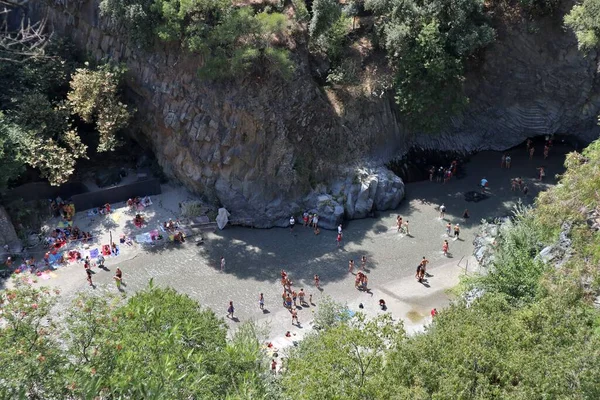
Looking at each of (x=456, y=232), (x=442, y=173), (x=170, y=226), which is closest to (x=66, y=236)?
(x=170, y=226)

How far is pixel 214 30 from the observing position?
101 ft

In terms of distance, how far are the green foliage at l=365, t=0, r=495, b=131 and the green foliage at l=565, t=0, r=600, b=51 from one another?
435 centimetres

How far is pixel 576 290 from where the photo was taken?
62.3ft

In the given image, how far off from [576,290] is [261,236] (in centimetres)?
1720

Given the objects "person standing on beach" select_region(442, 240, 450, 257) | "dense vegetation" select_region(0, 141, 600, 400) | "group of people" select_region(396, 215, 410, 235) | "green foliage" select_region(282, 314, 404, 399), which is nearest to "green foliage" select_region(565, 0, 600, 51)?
"person standing on beach" select_region(442, 240, 450, 257)

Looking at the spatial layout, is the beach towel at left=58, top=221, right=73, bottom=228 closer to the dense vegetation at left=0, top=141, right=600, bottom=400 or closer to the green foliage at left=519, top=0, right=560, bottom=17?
the dense vegetation at left=0, top=141, right=600, bottom=400

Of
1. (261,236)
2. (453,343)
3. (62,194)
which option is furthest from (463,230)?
(62,194)

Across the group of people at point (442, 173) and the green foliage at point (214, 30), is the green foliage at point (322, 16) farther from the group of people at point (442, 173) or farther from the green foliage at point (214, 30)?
the group of people at point (442, 173)

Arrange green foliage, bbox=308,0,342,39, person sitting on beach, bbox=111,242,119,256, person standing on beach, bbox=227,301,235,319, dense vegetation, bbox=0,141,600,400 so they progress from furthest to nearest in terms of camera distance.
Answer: green foliage, bbox=308,0,342,39, person sitting on beach, bbox=111,242,119,256, person standing on beach, bbox=227,301,235,319, dense vegetation, bbox=0,141,600,400

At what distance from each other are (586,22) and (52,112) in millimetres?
29030

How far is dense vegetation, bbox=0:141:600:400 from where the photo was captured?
46.8ft

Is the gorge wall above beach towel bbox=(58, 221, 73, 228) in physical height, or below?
above

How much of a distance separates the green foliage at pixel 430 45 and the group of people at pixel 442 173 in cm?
290

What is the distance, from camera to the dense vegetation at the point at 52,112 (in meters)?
30.6
